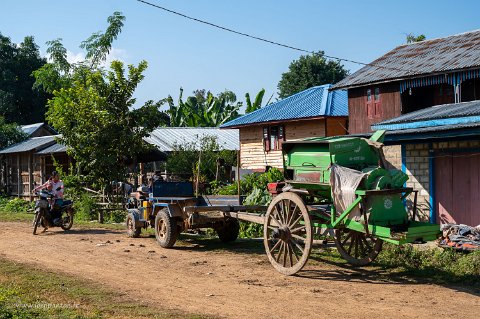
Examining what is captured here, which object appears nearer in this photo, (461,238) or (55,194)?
(461,238)

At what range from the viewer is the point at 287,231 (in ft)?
34.5

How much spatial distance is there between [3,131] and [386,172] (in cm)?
3354

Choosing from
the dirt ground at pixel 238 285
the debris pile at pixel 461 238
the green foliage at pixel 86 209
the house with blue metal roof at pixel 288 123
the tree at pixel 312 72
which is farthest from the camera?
the tree at pixel 312 72

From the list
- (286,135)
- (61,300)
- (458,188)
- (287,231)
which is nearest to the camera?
(61,300)

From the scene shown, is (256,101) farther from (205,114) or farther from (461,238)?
(461,238)

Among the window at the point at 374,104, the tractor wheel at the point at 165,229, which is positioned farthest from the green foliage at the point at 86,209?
the window at the point at 374,104

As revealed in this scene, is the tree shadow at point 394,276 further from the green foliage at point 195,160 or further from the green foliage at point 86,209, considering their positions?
the green foliage at point 195,160

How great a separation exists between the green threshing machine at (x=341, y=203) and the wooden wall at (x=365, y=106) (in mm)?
12580

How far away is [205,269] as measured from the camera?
440 inches

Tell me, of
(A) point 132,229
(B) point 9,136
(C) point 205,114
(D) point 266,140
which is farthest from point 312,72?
(A) point 132,229

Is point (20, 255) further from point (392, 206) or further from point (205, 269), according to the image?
point (392, 206)

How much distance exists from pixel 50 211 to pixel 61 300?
31.0 ft

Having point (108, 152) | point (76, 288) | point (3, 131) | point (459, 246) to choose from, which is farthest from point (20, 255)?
point (3, 131)

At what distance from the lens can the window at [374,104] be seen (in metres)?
24.2
